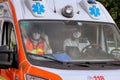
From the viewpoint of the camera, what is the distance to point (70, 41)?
19.7 feet

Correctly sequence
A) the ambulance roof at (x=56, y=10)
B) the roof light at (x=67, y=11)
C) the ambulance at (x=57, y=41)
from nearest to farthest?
the ambulance at (x=57, y=41)
the ambulance roof at (x=56, y=10)
the roof light at (x=67, y=11)

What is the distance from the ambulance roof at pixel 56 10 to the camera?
6016 millimetres

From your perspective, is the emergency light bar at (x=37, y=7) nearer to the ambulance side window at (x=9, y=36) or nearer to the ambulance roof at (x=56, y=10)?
the ambulance roof at (x=56, y=10)

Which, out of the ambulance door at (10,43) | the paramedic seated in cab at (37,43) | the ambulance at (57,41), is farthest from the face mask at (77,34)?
the ambulance door at (10,43)

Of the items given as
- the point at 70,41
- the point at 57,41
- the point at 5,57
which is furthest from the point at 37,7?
the point at 5,57

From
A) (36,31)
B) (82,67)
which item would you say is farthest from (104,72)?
(36,31)

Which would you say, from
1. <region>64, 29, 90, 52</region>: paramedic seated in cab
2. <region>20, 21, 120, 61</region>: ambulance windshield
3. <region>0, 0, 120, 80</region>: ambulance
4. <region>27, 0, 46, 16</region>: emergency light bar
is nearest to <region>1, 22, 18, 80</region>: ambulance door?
<region>0, 0, 120, 80</region>: ambulance

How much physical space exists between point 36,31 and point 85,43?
0.75 m

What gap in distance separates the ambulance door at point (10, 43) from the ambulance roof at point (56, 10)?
29cm

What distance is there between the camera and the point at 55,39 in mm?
5918

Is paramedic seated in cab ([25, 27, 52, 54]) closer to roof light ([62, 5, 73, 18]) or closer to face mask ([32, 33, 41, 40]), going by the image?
face mask ([32, 33, 41, 40])

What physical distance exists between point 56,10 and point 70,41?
54cm

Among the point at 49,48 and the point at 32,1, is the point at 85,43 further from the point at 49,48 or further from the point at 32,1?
the point at 32,1

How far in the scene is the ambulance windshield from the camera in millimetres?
5770
